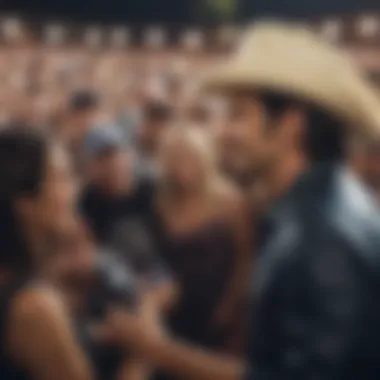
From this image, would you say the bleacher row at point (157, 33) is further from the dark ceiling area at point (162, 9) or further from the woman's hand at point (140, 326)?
the woman's hand at point (140, 326)

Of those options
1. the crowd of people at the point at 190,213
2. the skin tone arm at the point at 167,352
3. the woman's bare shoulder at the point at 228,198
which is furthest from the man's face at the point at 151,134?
the skin tone arm at the point at 167,352

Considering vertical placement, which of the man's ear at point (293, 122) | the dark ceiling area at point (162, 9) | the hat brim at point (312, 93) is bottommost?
the man's ear at point (293, 122)

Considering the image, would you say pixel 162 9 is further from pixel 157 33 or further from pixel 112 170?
pixel 112 170

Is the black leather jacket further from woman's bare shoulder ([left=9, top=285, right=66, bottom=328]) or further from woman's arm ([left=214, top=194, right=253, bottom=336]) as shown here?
woman's bare shoulder ([left=9, top=285, right=66, bottom=328])

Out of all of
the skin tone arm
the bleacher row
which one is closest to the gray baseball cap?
the bleacher row

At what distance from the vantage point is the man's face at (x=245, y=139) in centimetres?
143

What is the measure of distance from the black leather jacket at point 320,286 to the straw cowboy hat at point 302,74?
0.08 meters

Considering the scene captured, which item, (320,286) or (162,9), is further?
(162,9)

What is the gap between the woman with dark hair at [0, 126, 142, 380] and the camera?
1473 millimetres

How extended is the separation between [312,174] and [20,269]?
1.36 feet

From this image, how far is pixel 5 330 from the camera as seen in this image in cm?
148

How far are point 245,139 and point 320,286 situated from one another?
21 centimetres

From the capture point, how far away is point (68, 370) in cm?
→ 146

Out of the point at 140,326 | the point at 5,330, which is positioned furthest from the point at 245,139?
the point at 5,330
